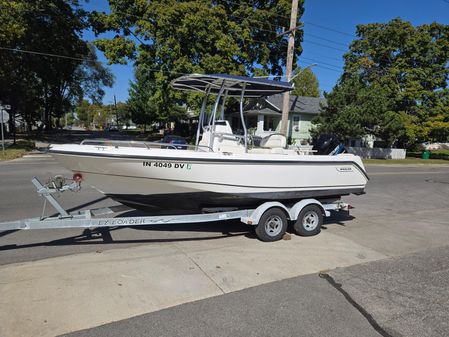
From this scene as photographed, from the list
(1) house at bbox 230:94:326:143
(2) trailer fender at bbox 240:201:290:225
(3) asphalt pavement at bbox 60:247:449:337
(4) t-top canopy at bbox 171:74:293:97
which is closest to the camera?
(3) asphalt pavement at bbox 60:247:449:337

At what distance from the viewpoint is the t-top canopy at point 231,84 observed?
6.26 metres

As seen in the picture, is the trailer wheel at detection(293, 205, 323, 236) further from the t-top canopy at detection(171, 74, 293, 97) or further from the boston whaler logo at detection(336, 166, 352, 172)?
the t-top canopy at detection(171, 74, 293, 97)

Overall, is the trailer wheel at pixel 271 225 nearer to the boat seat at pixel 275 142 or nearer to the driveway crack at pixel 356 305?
the boat seat at pixel 275 142

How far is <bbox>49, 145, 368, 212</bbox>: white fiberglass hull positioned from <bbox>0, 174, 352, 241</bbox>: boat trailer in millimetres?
205

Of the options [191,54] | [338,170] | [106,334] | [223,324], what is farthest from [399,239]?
[191,54]

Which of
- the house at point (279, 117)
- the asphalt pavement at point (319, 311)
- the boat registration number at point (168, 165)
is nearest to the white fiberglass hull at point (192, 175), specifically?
the boat registration number at point (168, 165)

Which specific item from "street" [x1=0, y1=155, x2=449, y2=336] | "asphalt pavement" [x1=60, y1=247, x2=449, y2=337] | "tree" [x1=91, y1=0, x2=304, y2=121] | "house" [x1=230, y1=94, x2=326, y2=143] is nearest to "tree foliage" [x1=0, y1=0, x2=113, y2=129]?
"tree" [x1=91, y1=0, x2=304, y2=121]

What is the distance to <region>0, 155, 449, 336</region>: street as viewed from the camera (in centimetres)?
348

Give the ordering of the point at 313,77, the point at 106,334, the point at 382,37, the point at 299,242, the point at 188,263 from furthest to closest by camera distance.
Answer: the point at 313,77 → the point at 382,37 → the point at 299,242 → the point at 188,263 → the point at 106,334

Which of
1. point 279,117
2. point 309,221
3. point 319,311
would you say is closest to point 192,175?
point 309,221

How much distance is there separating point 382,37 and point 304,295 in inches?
1577

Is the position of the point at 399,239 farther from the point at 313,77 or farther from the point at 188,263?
the point at 313,77

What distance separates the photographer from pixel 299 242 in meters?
6.19

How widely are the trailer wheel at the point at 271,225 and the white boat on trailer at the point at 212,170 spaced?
280 mm
